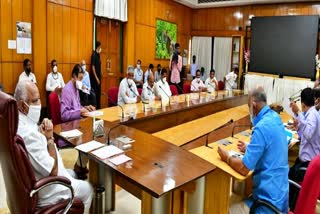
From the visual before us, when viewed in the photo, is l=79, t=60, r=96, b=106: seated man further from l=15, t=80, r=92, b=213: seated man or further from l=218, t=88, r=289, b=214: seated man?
l=218, t=88, r=289, b=214: seated man

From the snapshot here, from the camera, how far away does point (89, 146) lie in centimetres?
250

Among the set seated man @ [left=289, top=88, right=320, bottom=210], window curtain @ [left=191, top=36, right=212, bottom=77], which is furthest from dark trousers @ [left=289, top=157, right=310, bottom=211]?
window curtain @ [left=191, top=36, right=212, bottom=77]

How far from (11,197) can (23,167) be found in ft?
0.92

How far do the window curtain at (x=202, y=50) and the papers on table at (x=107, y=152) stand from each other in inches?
358

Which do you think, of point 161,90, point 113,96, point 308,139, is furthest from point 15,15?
point 308,139

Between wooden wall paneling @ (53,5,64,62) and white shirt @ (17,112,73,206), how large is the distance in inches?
191

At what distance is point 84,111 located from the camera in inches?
158

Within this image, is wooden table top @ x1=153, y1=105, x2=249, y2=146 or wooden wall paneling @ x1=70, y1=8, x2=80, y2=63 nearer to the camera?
wooden table top @ x1=153, y1=105, x2=249, y2=146

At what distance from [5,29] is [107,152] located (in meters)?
4.51

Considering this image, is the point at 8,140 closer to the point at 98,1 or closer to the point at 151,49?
the point at 98,1

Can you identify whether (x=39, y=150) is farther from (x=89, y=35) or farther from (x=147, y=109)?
(x=89, y=35)

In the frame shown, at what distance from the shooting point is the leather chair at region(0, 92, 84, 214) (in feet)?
5.26

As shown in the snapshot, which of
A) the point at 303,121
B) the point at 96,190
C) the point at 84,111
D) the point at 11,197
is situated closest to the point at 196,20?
the point at 84,111

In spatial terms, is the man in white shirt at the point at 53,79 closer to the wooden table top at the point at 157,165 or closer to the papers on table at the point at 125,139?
the wooden table top at the point at 157,165
